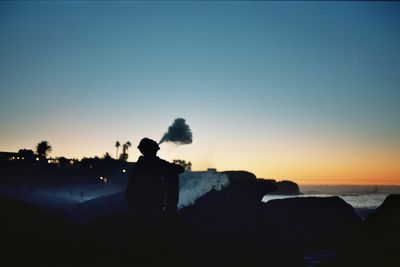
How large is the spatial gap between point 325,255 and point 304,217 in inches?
677

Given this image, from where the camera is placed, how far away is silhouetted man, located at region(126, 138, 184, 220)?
700 centimetres

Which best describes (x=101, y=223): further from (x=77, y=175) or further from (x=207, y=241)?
(x=77, y=175)

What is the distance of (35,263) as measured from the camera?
6633mm

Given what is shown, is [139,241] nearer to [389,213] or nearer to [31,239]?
[31,239]

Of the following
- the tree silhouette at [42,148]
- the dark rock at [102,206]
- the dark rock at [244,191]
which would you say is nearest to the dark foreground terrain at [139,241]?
the dark rock at [244,191]

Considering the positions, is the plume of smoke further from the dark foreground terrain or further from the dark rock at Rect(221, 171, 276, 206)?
the dark foreground terrain

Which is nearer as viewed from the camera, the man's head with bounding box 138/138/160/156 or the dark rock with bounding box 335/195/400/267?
the man's head with bounding box 138/138/160/156

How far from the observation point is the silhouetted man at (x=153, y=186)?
275 inches

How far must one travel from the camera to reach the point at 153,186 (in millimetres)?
7074

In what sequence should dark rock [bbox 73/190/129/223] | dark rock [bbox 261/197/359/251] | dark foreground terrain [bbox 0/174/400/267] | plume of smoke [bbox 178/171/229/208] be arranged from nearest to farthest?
1. dark foreground terrain [bbox 0/174/400/267]
2. dark rock [bbox 261/197/359/251]
3. dark rock [bbox 73/190/129/223]
4. plume of smoke [bbox 178/171/229/208]

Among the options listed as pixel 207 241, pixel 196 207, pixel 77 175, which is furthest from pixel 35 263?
pixel 77 175

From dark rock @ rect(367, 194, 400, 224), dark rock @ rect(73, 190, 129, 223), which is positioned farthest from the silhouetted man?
dark rock @ rect(73, 190, 129, 223)

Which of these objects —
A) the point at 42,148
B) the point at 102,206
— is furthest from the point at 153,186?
the point at 42,148

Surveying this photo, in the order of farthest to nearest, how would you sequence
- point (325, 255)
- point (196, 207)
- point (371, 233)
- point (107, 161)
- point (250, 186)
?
point (107, 161) < point (250, 186) < point (196, 207) < point (325, 255) < point (371, 233)
